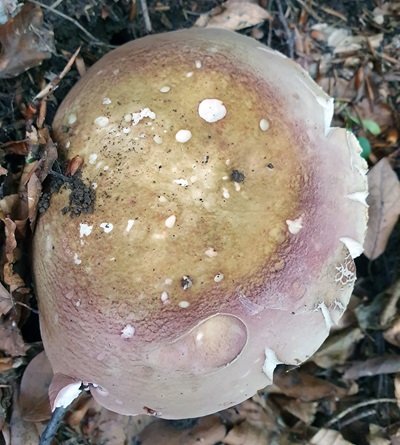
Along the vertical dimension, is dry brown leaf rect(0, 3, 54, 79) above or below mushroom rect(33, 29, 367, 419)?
above

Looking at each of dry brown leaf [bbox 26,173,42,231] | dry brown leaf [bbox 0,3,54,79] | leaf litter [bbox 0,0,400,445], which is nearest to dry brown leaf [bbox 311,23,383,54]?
leaf litter [bbox 0,0,400,445]

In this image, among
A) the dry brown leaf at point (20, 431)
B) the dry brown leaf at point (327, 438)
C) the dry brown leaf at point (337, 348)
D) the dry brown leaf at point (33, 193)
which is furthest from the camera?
the dry brown leaf at point (337, 348)

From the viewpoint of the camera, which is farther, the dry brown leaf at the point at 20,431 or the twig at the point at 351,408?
the twig at the point at 351,408

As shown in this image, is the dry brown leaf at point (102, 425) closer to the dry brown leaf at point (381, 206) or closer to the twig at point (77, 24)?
the dry brown leaf at point (381, 206)

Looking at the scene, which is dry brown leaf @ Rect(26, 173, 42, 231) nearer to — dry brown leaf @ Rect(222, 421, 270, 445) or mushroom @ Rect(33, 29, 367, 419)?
mushroom @ Rect(33, 29, 367, 419)

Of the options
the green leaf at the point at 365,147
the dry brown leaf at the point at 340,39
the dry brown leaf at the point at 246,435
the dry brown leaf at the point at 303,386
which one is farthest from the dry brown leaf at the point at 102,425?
the dry brown leaf at the point at 340,39

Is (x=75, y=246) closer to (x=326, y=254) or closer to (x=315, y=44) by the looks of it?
(x=326, y=254)

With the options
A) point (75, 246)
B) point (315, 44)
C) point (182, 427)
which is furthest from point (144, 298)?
point (315, 44)
